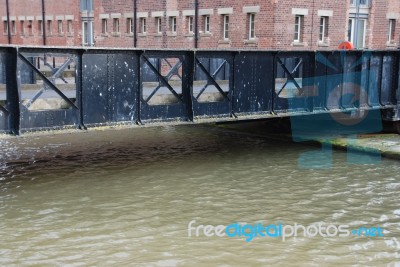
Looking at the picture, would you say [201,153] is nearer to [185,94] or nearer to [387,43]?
A: [185,94]

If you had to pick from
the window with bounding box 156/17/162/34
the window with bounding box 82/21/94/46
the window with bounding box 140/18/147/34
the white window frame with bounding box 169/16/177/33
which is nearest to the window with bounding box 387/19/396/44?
the white window frame with bounding box 169/16/177/33

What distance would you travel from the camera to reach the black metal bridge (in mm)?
9846

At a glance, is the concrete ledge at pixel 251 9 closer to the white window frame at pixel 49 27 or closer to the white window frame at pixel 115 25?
the white window frame at pixel 115 25

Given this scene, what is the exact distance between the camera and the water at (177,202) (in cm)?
805

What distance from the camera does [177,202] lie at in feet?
34.9

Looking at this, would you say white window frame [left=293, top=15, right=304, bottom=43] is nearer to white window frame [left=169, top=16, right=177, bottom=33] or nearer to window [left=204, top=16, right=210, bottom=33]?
window [left=204, top=16, right=210, bottom=33]

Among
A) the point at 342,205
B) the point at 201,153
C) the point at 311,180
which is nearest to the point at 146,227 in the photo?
the point at 342,205

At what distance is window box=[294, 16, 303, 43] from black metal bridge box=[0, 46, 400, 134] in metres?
9.05

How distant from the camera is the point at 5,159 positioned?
14.2 m

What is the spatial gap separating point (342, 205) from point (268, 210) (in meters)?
1.54

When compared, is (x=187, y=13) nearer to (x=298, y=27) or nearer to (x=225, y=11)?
(x=225, y=11)

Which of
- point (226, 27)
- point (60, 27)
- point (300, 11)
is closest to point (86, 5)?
point (60, 27)

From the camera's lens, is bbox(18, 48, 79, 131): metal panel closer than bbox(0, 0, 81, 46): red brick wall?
Yes

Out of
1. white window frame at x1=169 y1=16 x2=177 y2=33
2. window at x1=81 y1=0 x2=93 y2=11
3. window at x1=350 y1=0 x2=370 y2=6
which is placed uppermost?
window at x1=81 y1=0 x2=93 y2=11
